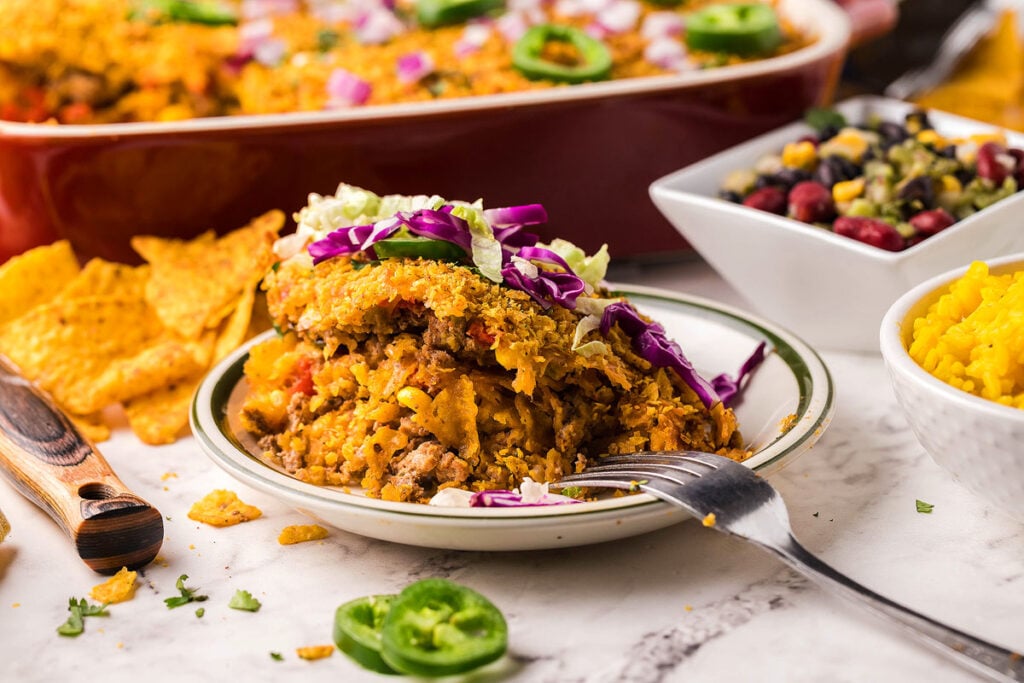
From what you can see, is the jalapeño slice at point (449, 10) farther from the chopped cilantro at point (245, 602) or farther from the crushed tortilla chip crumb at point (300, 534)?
the chopped cilantro at point (245, 602)

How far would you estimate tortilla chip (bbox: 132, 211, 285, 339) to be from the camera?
3.05 meters

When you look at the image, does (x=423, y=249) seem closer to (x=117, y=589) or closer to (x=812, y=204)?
(x=117, y=589)

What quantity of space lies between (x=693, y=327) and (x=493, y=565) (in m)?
0.94

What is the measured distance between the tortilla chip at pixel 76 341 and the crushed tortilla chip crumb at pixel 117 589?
0.87m

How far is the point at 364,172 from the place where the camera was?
338cm

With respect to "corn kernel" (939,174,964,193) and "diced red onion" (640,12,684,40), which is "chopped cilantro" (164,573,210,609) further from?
"diced red onion" (640,12,684,40)

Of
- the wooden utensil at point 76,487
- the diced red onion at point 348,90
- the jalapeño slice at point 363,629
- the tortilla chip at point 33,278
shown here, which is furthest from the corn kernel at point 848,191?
the tortilla chip at point 33,278

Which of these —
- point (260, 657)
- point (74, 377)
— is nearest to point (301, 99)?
point (74, 377)

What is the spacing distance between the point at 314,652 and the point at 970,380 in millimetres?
1178

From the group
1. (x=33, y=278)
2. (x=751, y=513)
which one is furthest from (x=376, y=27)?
(x=751, y=513)

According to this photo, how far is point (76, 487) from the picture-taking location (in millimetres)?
2156

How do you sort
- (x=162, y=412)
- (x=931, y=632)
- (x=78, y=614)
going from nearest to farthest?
(x=931, y=632)
(x=78, y=614)
(x=162, y=412)

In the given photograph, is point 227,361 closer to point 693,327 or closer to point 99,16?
point 693,327

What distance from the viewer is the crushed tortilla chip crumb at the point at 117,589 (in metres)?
2.06
